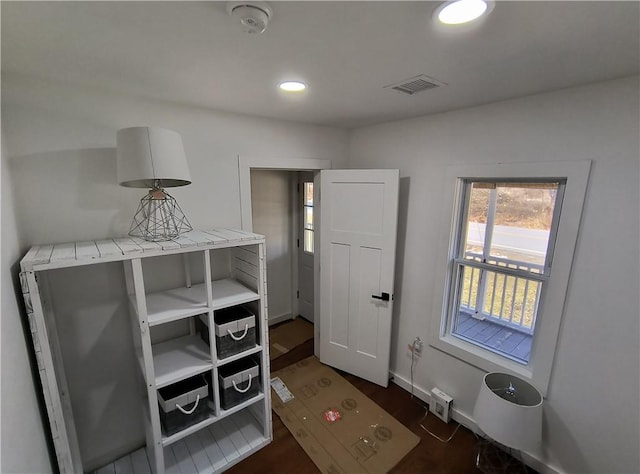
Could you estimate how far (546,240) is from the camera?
1.79m

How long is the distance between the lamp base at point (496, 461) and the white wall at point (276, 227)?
2461 mm

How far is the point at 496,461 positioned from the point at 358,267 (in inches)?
64.7

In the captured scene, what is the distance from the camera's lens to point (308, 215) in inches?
140

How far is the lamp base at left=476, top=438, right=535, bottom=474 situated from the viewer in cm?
187

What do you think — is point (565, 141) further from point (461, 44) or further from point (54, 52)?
point (54, 52)

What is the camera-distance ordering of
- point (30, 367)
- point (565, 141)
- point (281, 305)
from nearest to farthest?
point (30, 367) → point (565, 141) → point (281, 305)

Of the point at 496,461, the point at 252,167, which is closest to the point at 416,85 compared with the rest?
the point at 252,167

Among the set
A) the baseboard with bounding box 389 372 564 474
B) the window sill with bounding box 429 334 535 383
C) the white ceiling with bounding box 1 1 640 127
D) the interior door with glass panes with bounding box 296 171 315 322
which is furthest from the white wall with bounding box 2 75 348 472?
the baseboard with bounding box 389 372 564 474

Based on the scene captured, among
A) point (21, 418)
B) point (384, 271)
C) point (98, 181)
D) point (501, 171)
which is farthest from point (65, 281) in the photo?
point (501, 171)

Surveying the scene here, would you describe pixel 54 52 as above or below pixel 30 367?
above

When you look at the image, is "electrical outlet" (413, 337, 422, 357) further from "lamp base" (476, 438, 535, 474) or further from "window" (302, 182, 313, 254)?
Answer: "window" (302, 182, 313, 254)

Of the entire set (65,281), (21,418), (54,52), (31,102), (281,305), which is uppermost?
(54,52)

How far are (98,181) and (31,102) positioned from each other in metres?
0.45

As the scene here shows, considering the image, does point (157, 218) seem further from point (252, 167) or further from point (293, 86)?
point (293, 86)
